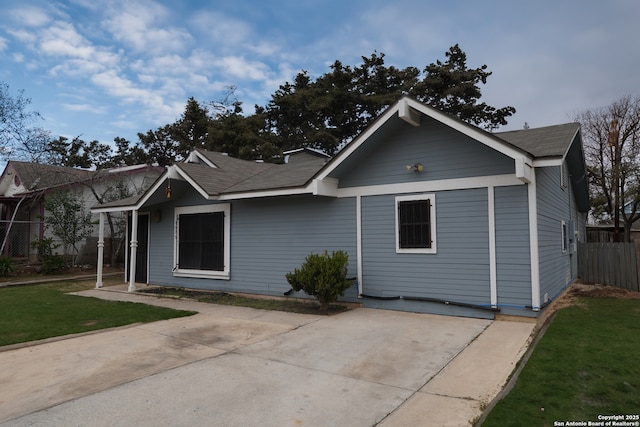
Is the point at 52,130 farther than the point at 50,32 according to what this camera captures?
Yes

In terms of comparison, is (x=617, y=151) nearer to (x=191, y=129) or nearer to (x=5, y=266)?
(x=191, y=129)

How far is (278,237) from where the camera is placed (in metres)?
9.76

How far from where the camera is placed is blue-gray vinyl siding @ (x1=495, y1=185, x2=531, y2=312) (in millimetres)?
6711

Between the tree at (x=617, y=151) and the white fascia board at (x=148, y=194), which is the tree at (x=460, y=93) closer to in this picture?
the tree at (x=617, y=151)

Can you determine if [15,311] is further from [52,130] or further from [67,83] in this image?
[52,130]

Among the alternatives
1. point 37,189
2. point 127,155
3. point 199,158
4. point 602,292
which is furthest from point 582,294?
point 127,155

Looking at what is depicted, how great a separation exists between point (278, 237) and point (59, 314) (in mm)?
4808

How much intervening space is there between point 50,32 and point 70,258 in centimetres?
1113

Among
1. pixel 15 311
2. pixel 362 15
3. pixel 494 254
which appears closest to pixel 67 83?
pixel 15 311

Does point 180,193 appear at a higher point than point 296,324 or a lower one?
higher

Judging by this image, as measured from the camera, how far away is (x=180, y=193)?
38.4 ft

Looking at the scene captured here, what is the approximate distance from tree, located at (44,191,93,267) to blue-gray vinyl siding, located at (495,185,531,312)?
16521 mm

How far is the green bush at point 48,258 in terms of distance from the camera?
606 inches

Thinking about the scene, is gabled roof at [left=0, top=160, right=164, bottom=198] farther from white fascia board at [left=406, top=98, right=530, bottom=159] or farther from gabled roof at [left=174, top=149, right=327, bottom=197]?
white fascia board at [left=406, top=98, right=530, bottom=159]
